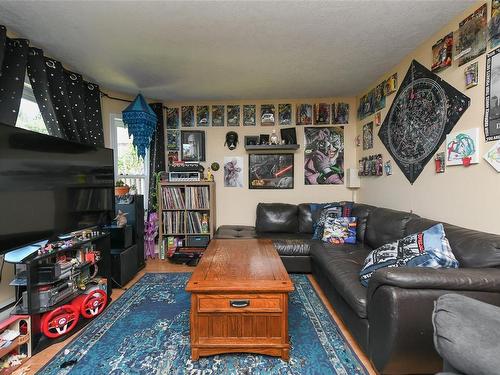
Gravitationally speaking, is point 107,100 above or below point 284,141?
above

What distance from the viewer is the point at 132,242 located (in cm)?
281

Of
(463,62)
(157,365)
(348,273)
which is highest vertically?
(463,62)

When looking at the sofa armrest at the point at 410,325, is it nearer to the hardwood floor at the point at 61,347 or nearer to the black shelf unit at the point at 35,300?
the hardwood floor at the point at 61,347

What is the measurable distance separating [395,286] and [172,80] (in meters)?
2.87

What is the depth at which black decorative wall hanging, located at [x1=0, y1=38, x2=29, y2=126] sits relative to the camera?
71.7 inches

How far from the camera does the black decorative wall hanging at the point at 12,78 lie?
1.82m

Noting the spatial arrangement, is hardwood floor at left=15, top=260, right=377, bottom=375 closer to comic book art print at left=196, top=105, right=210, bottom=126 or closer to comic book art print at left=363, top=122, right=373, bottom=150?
comic book art print at left=363, top=122, right=373, bottom=150

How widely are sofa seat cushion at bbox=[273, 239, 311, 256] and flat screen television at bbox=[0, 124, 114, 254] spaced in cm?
181

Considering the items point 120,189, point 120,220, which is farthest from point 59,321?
point 120,189

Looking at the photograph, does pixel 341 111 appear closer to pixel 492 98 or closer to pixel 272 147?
pixel 272 147

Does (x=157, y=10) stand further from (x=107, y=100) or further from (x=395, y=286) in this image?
(x=395, y=286)

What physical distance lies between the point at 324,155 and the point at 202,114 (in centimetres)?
191

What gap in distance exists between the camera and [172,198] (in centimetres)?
333

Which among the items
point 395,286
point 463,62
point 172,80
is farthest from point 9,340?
point 463,62
